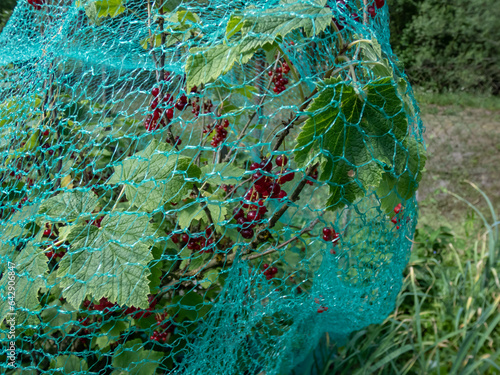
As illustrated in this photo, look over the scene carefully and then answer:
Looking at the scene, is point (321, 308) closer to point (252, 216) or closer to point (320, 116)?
point (252, 216)

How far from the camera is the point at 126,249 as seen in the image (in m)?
0.61

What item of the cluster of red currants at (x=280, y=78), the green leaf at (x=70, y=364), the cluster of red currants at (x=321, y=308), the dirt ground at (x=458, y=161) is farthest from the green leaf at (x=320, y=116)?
the dirt ground at (x=458, y=161)

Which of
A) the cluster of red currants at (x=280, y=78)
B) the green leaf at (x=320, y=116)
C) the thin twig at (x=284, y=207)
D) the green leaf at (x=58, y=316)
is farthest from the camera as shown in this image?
the cluster of red currants at (x=280, y=78)

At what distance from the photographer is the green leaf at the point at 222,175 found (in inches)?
25.7

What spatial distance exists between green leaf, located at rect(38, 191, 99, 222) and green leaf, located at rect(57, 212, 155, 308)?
0.04 meters

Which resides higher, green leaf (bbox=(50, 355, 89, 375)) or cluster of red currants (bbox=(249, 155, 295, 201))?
cluster of red currants (bbox=(249, 155, 295, 201))

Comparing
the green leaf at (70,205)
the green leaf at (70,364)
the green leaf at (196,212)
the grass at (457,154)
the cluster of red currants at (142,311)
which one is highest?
the green leaf at (70,205)

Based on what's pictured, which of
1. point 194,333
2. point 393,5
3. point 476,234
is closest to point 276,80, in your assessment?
point 194,333

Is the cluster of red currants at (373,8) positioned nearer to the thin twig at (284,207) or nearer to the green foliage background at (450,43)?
the thin twig at (284,207)

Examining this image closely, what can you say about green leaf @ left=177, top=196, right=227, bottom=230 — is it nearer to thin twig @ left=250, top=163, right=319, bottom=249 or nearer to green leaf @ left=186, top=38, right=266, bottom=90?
thin twig @ left=250, top=163, right=319, bottom=249

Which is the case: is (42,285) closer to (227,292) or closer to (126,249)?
(126,249)

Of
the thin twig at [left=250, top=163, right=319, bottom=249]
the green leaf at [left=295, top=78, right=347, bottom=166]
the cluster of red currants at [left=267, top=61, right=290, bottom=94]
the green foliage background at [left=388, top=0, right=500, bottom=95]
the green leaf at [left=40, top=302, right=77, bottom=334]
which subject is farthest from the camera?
the green foliage background at [left=388, top=0, right=500, bottom=95]

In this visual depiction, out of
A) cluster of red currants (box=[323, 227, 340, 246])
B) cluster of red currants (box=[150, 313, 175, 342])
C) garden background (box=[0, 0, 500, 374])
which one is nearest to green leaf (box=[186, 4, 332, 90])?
cluster of red currants (box=[323, 227, 340, 246])

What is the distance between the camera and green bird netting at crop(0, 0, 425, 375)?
595 mm
